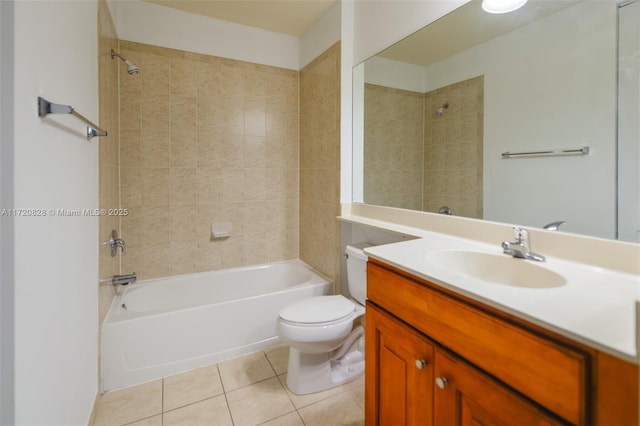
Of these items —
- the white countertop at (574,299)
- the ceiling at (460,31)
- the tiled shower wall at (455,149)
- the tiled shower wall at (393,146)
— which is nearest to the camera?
the white countertop at (574,299)

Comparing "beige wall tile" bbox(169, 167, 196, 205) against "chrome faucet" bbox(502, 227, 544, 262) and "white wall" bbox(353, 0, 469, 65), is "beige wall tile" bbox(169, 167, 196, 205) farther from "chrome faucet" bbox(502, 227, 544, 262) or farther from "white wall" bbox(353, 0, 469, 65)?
"chrome faucet" bbox(502, 227, 544, 262)

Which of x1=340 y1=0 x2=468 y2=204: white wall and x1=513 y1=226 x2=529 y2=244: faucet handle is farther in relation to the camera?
x1=340 y1=0 x2=468 y2=204: white wall

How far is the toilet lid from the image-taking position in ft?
5.24

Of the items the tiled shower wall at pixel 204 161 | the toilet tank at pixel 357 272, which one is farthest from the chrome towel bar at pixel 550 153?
the tiled shower wall at pixel 204 161

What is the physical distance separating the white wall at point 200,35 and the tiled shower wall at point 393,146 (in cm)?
105

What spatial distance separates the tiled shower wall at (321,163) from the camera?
227cm

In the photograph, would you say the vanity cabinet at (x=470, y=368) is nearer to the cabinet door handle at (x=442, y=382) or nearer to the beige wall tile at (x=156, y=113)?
the cabinet door handle at (x=442, y=382)

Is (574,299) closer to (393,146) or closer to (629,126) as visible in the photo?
(629,126)

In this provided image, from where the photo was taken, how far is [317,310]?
5.53 ft

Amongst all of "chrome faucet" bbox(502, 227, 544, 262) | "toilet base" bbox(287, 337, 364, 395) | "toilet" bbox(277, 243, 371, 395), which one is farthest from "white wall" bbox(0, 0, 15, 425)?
"chrome faucet" bbox(502, 227, 544, 262)

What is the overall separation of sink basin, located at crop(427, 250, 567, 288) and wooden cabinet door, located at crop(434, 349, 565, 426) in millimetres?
347

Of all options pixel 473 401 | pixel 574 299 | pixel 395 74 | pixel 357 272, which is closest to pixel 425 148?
pixel 395 74

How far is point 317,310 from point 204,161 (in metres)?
1.57

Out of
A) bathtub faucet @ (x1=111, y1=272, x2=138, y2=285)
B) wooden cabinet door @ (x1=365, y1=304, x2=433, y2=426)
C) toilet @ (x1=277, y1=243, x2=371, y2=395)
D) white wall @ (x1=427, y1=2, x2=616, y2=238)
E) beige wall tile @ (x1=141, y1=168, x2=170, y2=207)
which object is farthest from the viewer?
beige wall tile @ (x1=141, y1=168, x2=170, y2=207)
